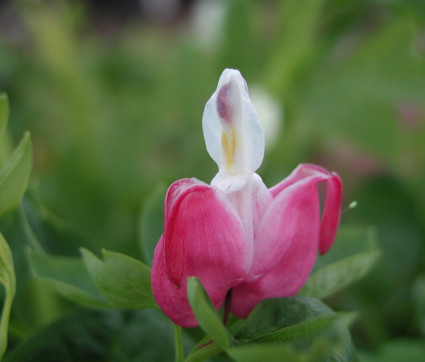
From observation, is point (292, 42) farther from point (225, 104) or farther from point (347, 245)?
point (225, 104)

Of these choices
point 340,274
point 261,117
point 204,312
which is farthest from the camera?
point 261,117

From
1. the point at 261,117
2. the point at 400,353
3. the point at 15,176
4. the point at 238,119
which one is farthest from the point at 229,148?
the point at 261,117

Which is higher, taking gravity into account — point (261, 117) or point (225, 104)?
point (225, 104)

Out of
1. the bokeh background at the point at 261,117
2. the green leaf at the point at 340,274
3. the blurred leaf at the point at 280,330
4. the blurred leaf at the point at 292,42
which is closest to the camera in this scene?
the blurred leaf at the point at 280,330

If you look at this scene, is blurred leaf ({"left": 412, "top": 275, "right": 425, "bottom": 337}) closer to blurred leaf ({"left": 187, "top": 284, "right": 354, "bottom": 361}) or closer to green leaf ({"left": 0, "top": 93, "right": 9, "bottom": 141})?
blurred leaf ({"left": 187, "top": 284, "right": 354, "bottom": 361})

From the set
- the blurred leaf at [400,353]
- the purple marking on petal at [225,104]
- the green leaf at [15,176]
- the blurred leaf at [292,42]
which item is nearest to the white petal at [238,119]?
the purple marking on petal at [225,104]

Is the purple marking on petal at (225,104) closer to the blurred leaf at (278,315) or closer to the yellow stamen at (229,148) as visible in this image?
the yellow stamen at (229,148)

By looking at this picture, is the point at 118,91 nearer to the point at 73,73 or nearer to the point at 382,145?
the point at 73,73
